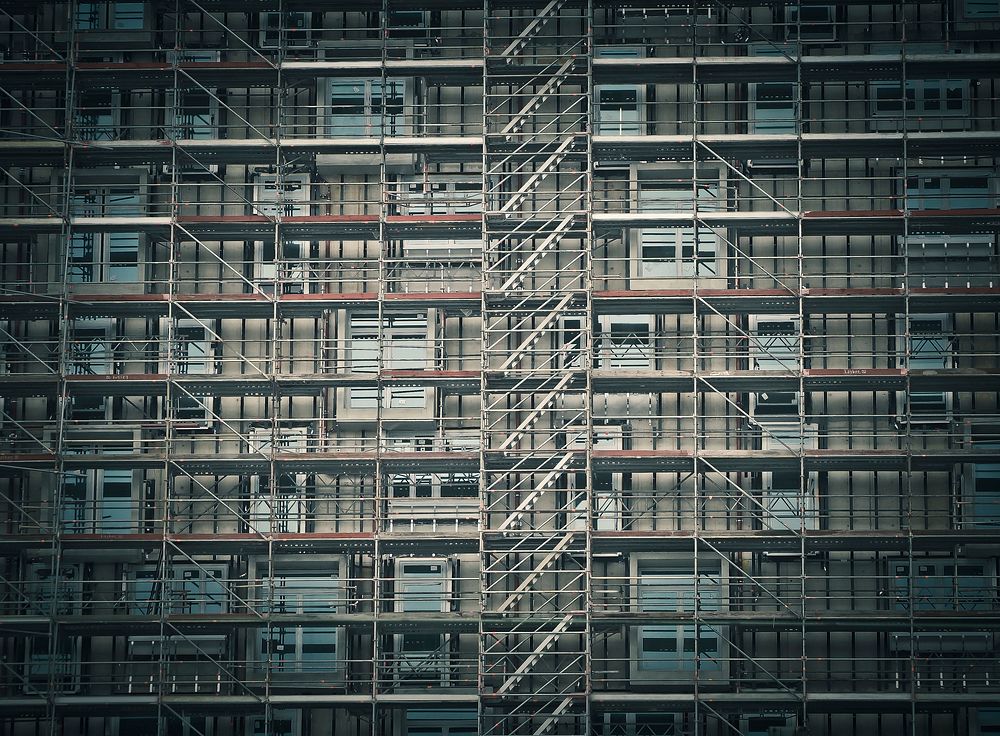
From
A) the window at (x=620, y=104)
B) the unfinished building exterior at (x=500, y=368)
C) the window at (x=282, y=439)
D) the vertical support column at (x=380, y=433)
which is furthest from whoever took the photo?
the window at (x=620, y=104)

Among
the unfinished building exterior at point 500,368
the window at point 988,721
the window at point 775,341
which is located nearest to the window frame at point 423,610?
the unfinished building exterior at point 500,368

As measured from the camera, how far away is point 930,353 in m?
41.1

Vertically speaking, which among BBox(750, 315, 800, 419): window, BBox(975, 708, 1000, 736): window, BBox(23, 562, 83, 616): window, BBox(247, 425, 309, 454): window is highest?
BBox(750, 315, 800, 419): window

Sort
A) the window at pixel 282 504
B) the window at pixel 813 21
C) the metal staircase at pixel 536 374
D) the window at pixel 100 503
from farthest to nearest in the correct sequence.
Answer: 1. the window at pixel 813 21
2. the window at pixel 100 503
3. the window at pixel 282 504
4. the metal staircase at pixel 536 374

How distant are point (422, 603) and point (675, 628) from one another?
19.9 feet

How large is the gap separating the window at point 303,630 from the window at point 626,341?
849 centimetres

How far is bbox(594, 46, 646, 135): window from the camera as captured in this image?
42062mm

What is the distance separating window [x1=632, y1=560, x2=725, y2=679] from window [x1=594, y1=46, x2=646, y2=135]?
10.8 m

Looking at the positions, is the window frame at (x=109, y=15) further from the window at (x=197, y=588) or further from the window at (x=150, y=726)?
the window at (x=150, y=726)

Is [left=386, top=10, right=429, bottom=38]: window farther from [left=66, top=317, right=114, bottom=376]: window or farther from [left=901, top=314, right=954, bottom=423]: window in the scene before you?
[left=901, top=314, right=954, bottom=423]: window

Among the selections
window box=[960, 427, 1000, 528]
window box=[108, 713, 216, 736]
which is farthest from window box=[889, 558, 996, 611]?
window box=[108, 713, 216, 736]

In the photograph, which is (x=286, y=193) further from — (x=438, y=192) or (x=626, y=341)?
(x=626, y=341)

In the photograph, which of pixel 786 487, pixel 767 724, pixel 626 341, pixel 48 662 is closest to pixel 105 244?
pixel 48 662

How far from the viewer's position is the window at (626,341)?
41.2 m
